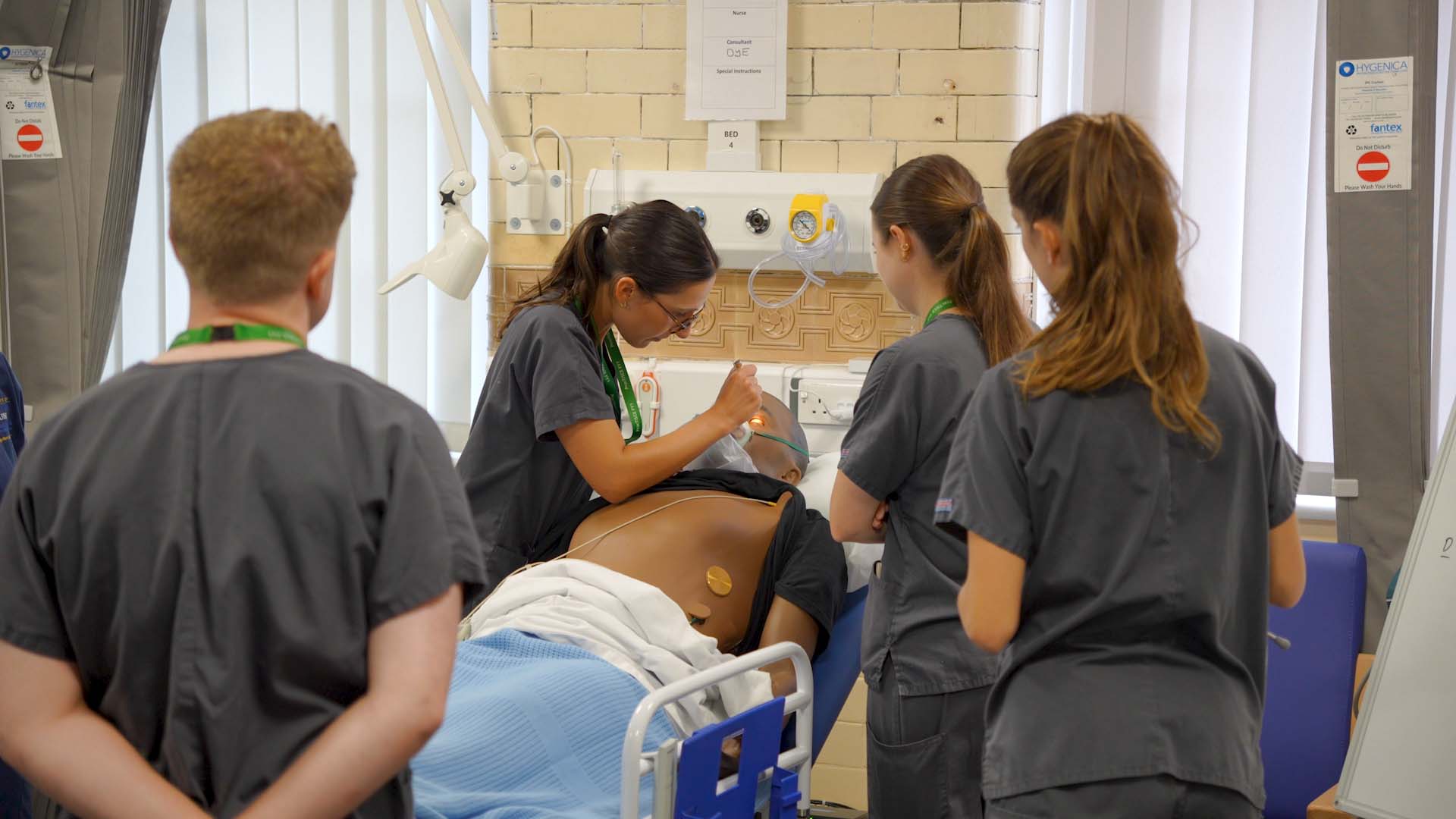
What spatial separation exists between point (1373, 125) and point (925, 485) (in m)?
1.57

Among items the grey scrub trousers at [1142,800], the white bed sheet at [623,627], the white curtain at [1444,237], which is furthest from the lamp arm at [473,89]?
the white curtain at [1444,237]

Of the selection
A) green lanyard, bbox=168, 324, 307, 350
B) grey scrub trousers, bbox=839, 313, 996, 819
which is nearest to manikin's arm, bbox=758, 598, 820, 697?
grey scrub trousers, bbox=839, 313, 996, 819

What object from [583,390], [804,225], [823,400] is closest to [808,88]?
[804,225]

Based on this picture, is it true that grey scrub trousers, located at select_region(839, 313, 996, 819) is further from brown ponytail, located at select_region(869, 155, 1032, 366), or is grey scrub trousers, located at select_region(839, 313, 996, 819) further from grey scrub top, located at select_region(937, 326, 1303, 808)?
grey scrub top, located at select_region(937, 326, 1303, 808)

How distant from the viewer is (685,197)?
118 inches

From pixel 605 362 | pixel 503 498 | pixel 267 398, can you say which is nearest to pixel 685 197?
pixel 605 362

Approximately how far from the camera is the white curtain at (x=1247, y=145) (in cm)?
273

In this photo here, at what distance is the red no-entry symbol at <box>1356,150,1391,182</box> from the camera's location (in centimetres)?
256

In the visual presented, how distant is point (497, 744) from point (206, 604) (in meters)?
0.72

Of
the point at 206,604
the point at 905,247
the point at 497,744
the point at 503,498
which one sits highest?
the point at 905,247

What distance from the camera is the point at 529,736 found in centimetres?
159

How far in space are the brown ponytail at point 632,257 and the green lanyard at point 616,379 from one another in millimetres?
53

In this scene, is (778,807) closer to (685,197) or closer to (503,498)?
(503,498)

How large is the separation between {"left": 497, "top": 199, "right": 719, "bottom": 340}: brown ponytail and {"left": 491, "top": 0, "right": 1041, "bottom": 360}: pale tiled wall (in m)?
0.96
